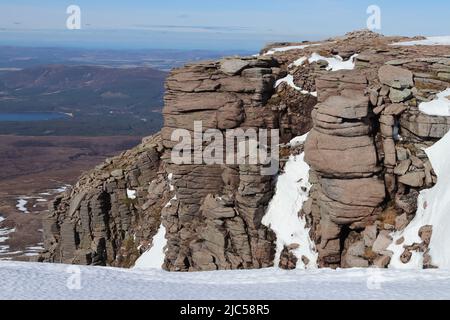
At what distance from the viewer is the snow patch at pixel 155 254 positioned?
150 feet

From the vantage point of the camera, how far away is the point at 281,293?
57.9 ft

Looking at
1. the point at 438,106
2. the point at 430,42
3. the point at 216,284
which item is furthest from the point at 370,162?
the point at 216,284

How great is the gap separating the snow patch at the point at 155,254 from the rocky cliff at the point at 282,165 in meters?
0.89

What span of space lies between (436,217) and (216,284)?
17017mm

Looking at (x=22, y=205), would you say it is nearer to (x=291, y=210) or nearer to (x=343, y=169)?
(x=291, y=210)

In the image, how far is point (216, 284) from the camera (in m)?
19.7

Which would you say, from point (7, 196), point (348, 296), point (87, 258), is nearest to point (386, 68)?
point (348, 296)

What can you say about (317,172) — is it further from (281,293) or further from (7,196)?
(7,196)

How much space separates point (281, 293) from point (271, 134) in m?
26.0

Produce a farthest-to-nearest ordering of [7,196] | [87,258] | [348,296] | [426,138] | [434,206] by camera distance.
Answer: [7,196] → [87,258] → [426,138] → [434,206] → [348,296]

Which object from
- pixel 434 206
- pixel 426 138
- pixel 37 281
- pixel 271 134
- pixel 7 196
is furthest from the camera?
pixel 7 196

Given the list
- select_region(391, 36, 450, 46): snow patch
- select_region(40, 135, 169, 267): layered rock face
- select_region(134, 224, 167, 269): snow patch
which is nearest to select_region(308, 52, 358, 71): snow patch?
select_region(391, 36, 450, 46): snow patch

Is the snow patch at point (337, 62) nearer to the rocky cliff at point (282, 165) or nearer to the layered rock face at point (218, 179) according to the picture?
the rocky cliff at point (282, 165)

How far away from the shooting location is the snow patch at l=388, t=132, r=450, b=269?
94.7 feet
